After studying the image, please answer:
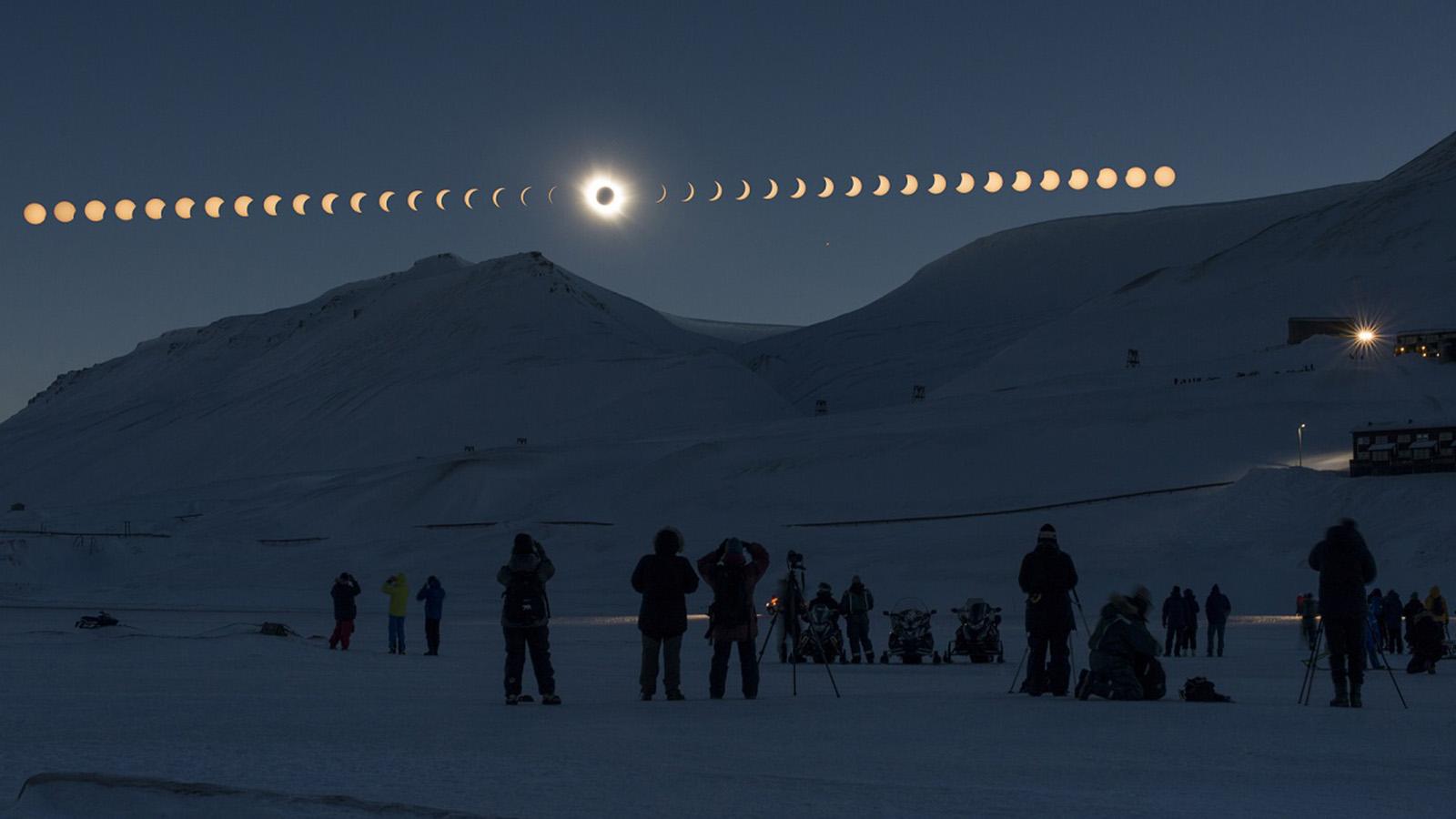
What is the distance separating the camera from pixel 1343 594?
12.6 m

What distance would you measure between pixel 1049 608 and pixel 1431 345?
266 ft

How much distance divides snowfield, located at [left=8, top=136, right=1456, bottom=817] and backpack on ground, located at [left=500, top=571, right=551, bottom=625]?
778mm

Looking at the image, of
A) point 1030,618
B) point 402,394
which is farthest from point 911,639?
point 402,394

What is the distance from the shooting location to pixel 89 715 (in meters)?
10.8

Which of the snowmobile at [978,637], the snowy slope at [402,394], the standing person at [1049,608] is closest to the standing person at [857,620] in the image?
the snowmobile at [978,637]

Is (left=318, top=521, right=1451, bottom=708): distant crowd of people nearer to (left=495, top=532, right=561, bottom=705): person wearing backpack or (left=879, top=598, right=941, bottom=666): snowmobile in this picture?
(left=495, top=532, right=561, bottom=705): person wearing backpack

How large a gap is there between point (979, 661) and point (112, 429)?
150 metres

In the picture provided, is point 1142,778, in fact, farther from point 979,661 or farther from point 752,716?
point 979,661

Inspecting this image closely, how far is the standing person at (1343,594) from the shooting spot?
12398mm

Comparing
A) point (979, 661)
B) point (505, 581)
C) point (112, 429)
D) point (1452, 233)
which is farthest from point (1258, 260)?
point (505, 581)

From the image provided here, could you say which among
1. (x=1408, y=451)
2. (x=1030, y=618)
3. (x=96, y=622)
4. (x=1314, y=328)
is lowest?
(x=96, y=622)

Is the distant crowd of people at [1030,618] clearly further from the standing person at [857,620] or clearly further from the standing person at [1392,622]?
the standing person at [1392,622]

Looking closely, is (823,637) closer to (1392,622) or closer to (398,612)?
(398,612)

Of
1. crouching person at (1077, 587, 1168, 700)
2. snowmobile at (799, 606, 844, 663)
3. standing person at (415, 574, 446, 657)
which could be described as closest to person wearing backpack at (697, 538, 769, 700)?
crouching person at (1077, 587, 1168, 700)
